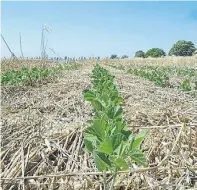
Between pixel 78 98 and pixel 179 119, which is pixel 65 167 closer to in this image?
pixel 179 119

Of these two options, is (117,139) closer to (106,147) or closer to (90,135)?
(106,147)

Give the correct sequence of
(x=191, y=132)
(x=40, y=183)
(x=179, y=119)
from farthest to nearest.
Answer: (x=179, y=119) → (x=191, y=132) → (x=40, y=183)

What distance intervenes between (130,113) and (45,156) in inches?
46.9

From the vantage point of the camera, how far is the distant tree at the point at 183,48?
249ft

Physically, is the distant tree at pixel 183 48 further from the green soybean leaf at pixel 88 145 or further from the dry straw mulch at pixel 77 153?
the green soybean leaf at pixel 88 145

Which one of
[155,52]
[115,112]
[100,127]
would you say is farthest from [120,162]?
[155,52]

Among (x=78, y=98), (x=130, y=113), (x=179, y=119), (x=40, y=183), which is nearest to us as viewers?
(x=40, y=183)

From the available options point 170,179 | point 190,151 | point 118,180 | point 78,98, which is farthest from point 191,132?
point 78,98

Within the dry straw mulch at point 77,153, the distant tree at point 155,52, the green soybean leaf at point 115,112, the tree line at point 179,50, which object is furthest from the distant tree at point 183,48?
the green soybean leaf at point 115,112

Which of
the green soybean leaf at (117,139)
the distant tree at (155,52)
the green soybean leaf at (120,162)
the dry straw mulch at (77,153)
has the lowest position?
the distant tree at (155,52)

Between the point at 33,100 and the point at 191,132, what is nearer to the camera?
the point at 191,132

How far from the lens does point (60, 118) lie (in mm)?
3652

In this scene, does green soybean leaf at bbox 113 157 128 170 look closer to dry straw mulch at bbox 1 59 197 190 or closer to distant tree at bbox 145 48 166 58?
dry straw mulch at bbox 1 59 197 190

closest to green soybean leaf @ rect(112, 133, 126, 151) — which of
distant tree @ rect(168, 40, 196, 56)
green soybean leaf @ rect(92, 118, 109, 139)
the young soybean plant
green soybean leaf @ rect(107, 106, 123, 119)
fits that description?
the young soybean plant
